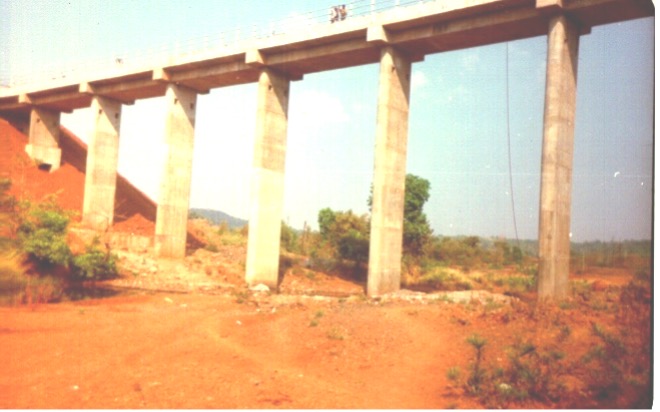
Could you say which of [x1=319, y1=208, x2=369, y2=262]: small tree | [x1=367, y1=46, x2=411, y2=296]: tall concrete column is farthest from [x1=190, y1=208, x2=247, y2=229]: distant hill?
[x1=367, y1=46, x2=411, y2=296]: tall concrete column

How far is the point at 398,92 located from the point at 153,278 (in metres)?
14.2

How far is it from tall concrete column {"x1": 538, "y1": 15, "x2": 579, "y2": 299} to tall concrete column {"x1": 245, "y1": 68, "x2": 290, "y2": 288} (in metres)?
12.1

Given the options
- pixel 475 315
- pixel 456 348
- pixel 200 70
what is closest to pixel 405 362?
pixel 456 348

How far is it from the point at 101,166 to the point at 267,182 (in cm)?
1364

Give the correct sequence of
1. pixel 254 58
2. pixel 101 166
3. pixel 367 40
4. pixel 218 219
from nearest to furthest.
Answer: pixel 367 40 < pixel 254 58 < pixel 101 166 < pixel 218 219

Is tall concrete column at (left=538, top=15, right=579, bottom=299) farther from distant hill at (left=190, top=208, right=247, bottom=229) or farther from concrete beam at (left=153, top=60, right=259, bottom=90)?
distant hill at (left=190, top=208, right=247, bottom=229)

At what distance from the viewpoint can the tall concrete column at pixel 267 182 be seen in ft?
78.9

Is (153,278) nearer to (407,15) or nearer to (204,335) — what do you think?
(204,335)

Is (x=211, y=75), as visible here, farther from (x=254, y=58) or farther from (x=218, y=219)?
(x=218, y=219)

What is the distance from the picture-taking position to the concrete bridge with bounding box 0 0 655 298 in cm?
1736

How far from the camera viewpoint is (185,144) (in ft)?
95.5

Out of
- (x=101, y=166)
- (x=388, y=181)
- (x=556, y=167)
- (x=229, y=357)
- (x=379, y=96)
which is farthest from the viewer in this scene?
(x=101, y=166)

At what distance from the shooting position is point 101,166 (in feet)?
105

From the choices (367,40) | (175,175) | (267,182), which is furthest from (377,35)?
(175,175)
